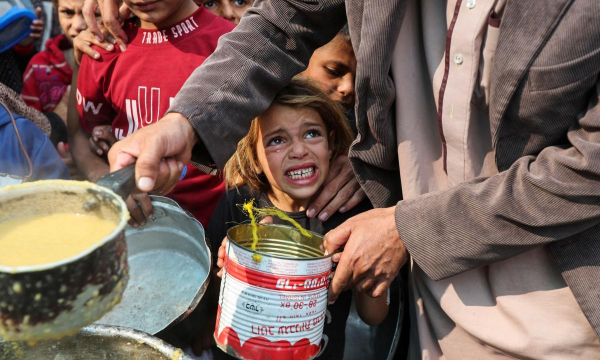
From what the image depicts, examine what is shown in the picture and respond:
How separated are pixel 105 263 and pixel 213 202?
165 centimetres

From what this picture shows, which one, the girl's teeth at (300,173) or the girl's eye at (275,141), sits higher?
the girl's eye at (275,141)

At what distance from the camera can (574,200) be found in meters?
1.22

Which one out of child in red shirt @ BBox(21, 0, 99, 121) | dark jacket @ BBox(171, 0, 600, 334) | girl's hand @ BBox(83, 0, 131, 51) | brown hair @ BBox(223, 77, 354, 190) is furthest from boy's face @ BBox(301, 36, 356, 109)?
child in red shirt @ BBox(21, 0, 99, 121)

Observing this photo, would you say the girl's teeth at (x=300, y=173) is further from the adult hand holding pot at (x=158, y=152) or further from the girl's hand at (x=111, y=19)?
the girl's hand at (x=111, y=19)

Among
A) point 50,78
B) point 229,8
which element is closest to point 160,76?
point 229,8

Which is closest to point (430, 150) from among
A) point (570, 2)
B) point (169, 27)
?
point (570, 2)

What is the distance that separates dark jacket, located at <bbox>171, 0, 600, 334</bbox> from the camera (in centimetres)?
118

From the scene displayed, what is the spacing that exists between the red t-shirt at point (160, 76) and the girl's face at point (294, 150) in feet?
1.75

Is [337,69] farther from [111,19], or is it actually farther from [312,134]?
[111,19]

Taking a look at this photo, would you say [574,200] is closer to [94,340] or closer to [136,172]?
[136,172]

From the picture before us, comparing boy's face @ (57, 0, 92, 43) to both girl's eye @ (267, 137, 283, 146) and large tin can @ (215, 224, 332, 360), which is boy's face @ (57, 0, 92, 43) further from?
large tin can @ (215, 224, 332, 360)

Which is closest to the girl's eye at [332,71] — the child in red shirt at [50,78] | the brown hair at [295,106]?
the brown hair at [295,106]

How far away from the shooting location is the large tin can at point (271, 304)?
4.69 ft

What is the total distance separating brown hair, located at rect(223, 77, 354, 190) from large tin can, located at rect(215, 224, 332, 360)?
859mm
